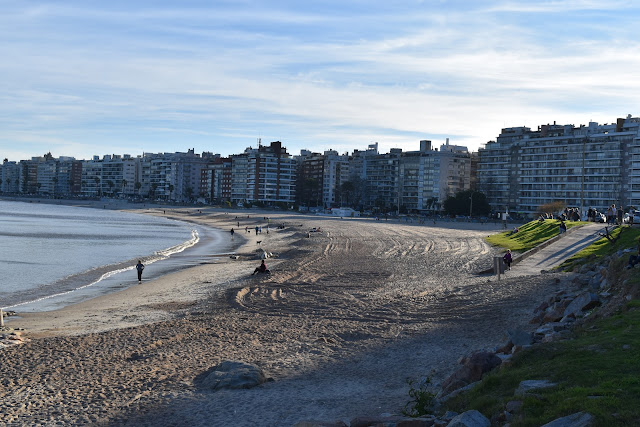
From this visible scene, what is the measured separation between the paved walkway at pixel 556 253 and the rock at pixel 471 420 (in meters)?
18.1

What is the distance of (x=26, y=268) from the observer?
33844 millimetres

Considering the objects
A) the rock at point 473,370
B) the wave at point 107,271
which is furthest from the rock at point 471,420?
the wave at point 107,271

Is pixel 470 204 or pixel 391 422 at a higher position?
pixel 470 204

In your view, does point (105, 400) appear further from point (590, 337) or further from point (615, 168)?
point (615, 168)

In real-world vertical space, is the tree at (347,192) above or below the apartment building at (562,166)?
below

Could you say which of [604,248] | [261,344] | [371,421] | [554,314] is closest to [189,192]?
[604,248]

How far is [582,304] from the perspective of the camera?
13844mm

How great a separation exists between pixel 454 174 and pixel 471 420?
139334 millimetres

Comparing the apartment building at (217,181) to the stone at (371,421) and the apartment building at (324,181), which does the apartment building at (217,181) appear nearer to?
the apartment building at (324,181)

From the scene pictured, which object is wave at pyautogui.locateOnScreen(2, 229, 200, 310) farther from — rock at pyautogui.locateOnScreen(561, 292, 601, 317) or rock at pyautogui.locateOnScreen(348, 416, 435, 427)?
rock at pyautogui.locateOnScreen(561, 292, 601, 317)

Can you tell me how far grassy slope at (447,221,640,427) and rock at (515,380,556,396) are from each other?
12 centimetres

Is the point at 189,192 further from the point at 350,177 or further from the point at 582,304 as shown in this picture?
the point at 582,304

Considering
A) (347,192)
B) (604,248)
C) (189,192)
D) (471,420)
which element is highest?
(347,192)

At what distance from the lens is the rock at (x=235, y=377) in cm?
1161
